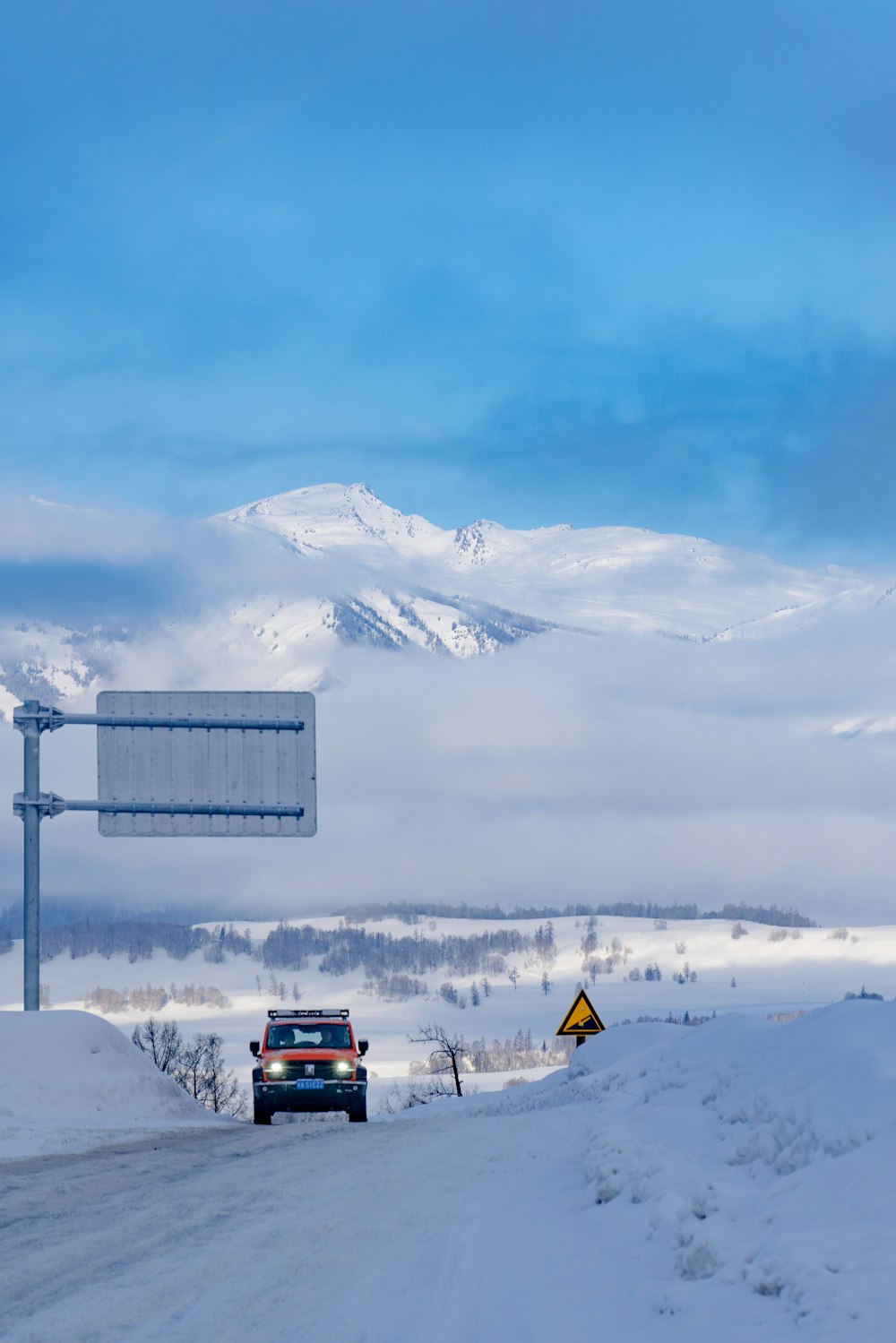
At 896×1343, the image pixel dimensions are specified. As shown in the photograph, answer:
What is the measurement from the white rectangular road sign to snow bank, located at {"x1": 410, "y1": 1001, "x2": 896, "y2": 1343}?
13.4 meters

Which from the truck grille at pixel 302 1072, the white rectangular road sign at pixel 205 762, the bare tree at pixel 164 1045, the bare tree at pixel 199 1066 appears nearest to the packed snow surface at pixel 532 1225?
the truck grille at pixel 302 1072

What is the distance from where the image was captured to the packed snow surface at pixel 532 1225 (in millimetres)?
7938

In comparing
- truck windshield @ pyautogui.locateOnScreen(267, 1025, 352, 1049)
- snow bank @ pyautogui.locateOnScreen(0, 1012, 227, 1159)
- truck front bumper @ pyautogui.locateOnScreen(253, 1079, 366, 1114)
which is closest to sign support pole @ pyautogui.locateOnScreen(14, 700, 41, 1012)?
snow bank @ pyautogui.locateOnScreen(0, 1012, 227, 1159)

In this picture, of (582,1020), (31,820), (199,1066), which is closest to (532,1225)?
(582,1020)

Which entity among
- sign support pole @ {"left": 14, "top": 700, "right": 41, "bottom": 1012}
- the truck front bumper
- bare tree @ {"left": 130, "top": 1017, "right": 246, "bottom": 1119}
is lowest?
bare tree @ {"left": 130, "top": 1017, "right": 246, "bottom": 1119}

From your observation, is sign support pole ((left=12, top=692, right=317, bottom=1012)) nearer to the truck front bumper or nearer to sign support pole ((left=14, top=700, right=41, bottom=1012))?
sign support pole ((left=14, top=700, right=41, bottom=1012))

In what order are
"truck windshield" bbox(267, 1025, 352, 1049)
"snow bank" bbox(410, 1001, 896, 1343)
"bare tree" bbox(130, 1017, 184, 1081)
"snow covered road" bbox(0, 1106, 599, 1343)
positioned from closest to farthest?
"snow bank" bbox(410, 1001, 896, 1343)
"snow covered road" bbox(0, 1106, 599, 1343)
"truck windshield" bbox(267, 1025, 352, 1049)
"bare tree" bbox(130, 1017, 184, 1081)

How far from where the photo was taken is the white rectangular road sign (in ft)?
98.7

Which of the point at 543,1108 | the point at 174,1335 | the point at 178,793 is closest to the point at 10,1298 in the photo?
the point at 174,1335

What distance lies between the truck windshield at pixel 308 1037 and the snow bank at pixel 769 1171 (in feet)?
32.7

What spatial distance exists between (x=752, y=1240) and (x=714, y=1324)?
1.18 meters

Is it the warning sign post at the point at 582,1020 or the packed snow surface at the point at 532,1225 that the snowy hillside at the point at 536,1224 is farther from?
the warning sign post at the point at 582,1020

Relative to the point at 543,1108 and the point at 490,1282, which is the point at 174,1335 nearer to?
the point at 490,1282

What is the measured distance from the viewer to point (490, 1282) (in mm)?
9328
